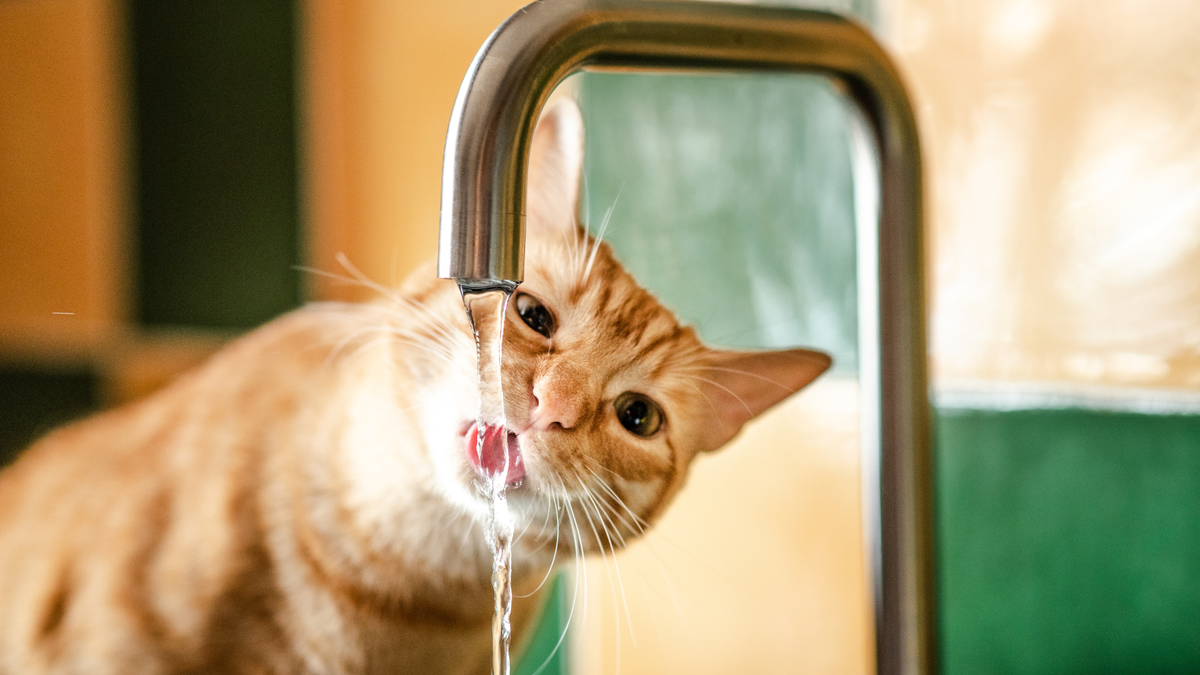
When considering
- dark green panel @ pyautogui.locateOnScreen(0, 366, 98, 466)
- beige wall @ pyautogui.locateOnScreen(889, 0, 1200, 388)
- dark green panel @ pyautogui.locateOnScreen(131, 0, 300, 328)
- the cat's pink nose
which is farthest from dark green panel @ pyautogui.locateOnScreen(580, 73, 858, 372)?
dark green panel @ pyautogui.locateOnScreen(0, 366, 98, 466)

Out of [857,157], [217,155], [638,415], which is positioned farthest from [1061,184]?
[217,155]

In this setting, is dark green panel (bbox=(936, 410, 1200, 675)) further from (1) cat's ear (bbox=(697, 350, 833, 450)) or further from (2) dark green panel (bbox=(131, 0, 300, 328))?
(2) dark green panel (bbox=(131, 0, 300, 328))

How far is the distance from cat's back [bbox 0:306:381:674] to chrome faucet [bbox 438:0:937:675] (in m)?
0.27

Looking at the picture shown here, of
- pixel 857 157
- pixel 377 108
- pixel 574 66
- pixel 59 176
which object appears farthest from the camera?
pixel 59 176

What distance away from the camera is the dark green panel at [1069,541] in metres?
0.57

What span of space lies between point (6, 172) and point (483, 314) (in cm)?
179

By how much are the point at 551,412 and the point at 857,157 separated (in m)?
0.21

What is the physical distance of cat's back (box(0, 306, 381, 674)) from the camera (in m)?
0.51

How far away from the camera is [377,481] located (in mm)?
533

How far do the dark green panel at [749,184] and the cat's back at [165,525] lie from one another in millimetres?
255

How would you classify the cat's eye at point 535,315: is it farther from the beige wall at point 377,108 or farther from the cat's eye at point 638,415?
the beige wall at point 377,108

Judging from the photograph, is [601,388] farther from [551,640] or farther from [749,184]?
[749,184]

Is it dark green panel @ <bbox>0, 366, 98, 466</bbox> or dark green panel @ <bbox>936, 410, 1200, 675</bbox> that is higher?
dark green panel @ <bbox>0, 366, 98, 466</bbox>

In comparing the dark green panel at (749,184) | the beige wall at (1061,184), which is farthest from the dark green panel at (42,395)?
the beige wall at (1061,184)
